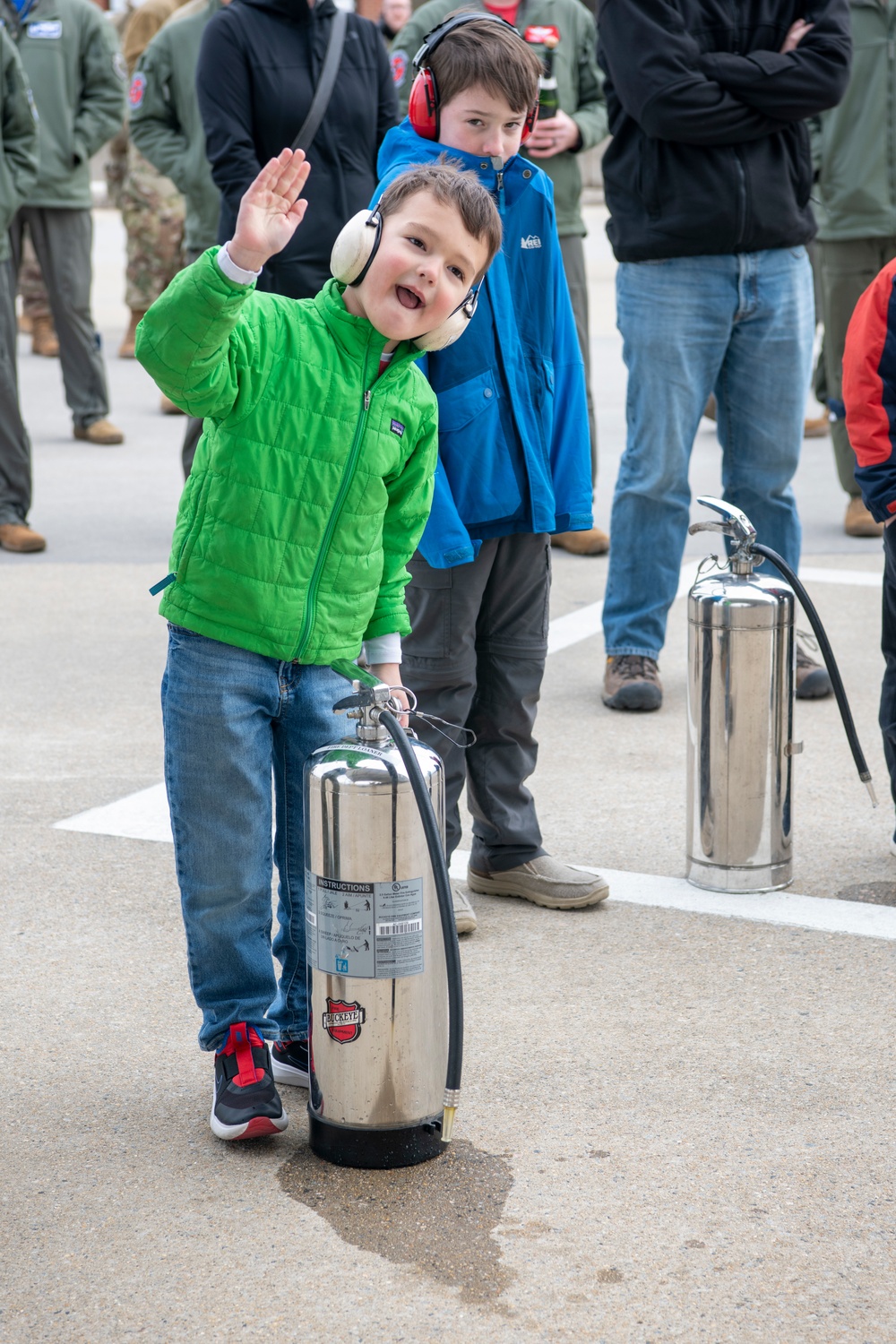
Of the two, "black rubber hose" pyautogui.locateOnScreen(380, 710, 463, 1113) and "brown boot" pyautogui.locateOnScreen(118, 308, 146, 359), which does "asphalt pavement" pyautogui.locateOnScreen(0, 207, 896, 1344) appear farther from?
"brown boot" pyautogui.locateOnScreen(118, 308, 146, 359)

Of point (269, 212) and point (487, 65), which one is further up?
point (487, 65)

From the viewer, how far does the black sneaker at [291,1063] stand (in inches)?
116

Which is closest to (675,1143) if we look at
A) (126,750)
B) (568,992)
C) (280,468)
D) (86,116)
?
(568,992)

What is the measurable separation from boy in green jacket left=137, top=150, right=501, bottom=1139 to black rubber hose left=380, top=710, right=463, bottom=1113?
0.27m

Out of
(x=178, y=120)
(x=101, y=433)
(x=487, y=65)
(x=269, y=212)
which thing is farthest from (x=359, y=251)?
(x=101, y=433)

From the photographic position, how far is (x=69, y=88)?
889 cm

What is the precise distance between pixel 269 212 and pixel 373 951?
3.62 feet

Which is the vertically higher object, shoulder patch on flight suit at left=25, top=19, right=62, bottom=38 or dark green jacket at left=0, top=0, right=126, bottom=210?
shoulder patch on flight suit at left=25, top=19, right=62, bottom=38

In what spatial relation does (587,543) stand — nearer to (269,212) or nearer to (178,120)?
(178,120)

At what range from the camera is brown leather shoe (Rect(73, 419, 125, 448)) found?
9711 mm

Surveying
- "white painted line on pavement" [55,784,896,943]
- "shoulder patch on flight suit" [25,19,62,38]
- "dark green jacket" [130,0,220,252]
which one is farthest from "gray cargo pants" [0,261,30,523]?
"white painted line on pavement" [55,784,896,943]

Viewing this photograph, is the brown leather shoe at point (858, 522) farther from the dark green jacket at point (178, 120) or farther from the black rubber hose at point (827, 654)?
the black rubber hose at point (827, 654)

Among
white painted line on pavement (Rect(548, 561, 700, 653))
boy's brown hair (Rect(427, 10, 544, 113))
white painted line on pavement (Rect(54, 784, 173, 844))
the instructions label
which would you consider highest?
boy's brown hair (Rect(427, 10, 544, 113))

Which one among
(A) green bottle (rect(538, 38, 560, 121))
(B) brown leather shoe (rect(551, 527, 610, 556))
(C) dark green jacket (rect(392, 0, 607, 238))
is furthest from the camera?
(B) brown leather shoe (rect(551, 527, 610, 556))
